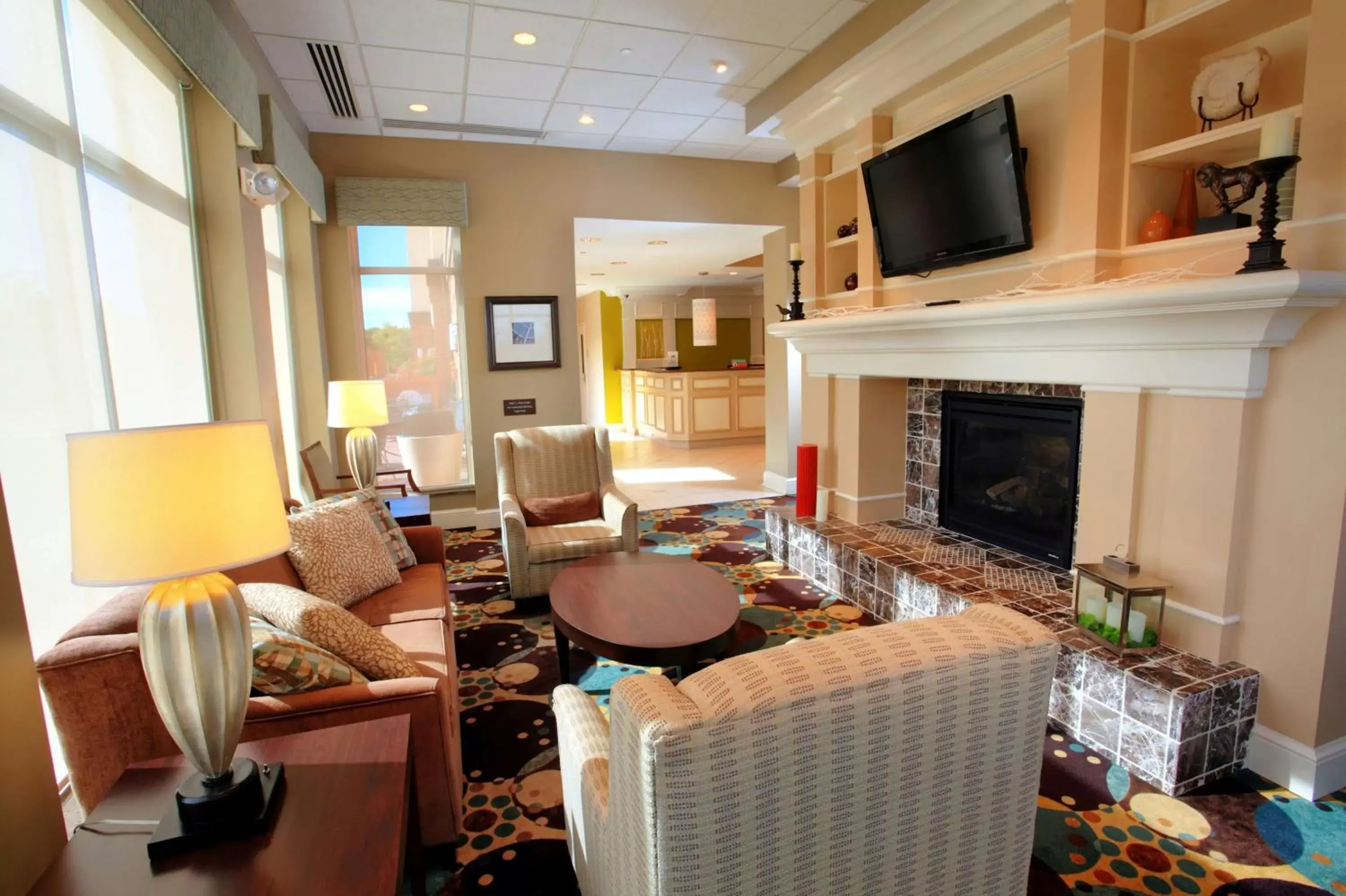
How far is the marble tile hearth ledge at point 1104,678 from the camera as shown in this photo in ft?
6.71

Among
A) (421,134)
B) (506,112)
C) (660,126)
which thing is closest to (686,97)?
(660,126)

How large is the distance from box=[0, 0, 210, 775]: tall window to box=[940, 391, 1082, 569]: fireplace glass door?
11.9ft

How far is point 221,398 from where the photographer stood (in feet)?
9.89

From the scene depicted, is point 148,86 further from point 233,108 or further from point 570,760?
point 570,760

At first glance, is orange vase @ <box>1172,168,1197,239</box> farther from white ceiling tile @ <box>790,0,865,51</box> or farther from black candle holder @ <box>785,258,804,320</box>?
black candle holder @ <box>785,258,804,320</box>

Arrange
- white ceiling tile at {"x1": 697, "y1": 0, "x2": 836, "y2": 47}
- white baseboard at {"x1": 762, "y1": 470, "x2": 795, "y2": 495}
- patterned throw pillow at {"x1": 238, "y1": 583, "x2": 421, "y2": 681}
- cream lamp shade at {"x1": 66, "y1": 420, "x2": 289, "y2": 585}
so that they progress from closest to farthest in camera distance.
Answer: cream lamp shade at {"x1": 66, "y1": 420, "x2": 289, "y2": 585} < patterned throw pillow at {"x1": 238, "y1": 583, "x2": 421, "y2": 681} < white ceiling tile at {"x1": 697, "y1": 0, "x2": 836, "y2": 47} < white baseboard at {"x1": 762, "y1": 470, "x2": 795, "y2": 495}

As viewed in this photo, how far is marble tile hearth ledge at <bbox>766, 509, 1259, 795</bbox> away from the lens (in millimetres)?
2045

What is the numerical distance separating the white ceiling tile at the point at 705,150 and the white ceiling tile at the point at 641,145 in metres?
0.09

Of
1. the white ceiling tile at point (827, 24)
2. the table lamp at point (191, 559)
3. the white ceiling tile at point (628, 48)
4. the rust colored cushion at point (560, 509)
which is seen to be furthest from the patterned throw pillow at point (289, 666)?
the white ceiling tile at point (827, 24)

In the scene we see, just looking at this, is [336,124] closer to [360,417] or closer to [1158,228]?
[360,417]

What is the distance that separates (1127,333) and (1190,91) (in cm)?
93

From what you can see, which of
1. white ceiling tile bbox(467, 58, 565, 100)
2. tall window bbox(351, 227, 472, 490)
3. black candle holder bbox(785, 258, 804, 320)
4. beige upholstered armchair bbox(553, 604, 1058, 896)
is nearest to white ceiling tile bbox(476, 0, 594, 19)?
white ceiling tile bbox(467, 58, 565, 100)

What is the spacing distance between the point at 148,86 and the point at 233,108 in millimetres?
271

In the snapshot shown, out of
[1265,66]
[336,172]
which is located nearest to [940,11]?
[1265,66]
